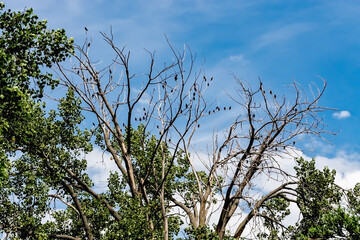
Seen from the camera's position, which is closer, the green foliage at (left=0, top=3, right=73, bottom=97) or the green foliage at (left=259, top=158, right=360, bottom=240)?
the green foliage at (left=0, top=3, right=73, bottom=97)

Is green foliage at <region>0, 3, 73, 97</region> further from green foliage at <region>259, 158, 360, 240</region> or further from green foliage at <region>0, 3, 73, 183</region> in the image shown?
green foliage at <region>259, 158, 360, 240</region>

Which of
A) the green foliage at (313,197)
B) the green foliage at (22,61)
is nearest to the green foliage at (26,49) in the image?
the green foliage at (22,61)

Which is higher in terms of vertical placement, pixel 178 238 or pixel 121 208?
Answer: pixel 121 208

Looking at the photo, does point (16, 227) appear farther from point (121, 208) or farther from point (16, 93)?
point (16, 93)

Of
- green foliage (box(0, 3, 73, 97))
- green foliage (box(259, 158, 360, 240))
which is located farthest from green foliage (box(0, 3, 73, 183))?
green foliage (box(259, 158, 360, 240))

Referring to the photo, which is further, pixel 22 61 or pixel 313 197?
pixel 313 197

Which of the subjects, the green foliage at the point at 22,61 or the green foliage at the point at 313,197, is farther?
the green foliage at the point at 313,197

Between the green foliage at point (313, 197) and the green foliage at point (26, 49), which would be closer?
the green foliage at point (26, 49)

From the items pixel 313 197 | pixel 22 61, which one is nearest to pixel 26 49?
pixel 22 61

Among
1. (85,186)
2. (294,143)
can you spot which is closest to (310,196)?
(294,143)

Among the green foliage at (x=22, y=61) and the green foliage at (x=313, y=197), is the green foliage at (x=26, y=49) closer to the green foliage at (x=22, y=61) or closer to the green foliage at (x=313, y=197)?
the green foliage at (x=22, y=61)

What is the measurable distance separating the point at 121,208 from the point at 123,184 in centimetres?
361

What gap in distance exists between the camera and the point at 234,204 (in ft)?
Result: 57.1

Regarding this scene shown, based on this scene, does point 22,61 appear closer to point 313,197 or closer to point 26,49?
point 26,49
